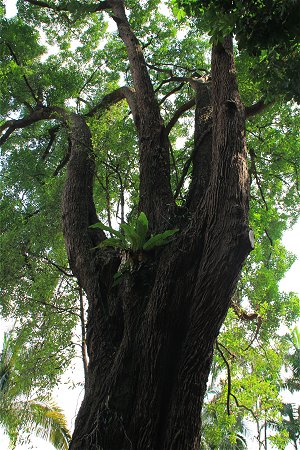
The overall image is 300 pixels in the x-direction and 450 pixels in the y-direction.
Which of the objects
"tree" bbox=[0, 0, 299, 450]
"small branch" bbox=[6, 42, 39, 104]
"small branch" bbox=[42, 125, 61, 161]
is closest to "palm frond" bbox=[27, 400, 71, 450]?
"tree" bbox=[0, 0, 299, 450]

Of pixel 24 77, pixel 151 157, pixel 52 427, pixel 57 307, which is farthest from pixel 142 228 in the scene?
pixel 52 427

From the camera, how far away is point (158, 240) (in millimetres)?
3529

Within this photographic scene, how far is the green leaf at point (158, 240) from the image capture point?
348cm

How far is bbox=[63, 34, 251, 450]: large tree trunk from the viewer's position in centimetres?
293

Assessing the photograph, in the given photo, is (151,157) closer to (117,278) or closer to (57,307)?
(117,278)

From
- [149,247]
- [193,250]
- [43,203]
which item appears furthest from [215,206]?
[43,203]

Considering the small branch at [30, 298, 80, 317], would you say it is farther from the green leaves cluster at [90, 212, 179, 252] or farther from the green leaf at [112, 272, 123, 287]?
the green leaves cluster at [90, 212, 179, 252]

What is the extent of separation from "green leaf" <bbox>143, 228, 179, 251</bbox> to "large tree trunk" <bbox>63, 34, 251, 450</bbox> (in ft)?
0.30

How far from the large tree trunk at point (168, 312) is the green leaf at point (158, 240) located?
3.6 inches

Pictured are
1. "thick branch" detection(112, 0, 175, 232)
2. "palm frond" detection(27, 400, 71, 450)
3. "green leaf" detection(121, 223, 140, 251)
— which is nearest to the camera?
"green leaf" detection(121, 223, 140, 251)

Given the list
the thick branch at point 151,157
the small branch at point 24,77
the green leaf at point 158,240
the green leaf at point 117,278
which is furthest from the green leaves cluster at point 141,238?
the small branch at point 24,77

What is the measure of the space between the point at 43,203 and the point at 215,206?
541 cm

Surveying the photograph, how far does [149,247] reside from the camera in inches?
140

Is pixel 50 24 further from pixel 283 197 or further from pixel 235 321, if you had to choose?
pixel 235 321
